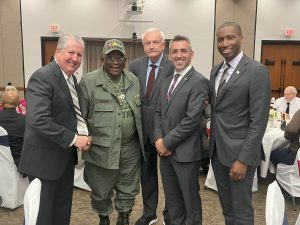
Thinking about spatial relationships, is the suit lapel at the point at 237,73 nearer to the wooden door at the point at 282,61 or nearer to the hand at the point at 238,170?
the hand at the point at 238,170

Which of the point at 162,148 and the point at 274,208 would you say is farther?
the point at 162,148

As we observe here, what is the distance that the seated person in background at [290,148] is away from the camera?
349cm

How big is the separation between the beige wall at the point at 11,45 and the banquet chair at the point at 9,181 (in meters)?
5.73

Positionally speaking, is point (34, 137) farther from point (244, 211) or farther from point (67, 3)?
point (67, 3)

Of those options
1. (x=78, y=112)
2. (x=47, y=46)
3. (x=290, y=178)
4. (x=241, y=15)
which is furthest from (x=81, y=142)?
(x=241, y=15)

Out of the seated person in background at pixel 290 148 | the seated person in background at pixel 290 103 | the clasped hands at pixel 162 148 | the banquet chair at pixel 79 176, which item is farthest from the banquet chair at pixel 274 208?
the seated person in background at pixel 290 103

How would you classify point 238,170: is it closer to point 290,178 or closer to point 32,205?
point 32,205

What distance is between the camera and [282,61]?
8500mm

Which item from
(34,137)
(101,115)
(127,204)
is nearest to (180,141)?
(101,115)

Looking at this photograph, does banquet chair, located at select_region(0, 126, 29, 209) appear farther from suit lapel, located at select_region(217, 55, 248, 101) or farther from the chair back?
the chair back

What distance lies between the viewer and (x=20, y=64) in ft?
28.1

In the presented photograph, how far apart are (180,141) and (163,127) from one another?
21 centimetres

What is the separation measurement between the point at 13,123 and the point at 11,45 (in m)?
6.00

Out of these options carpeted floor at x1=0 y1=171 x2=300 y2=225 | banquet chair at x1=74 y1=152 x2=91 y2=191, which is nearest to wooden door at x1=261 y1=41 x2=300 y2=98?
carpeted floor at x1=0 y1=171 x2=300 y2=225
